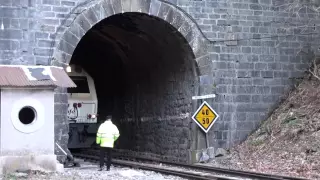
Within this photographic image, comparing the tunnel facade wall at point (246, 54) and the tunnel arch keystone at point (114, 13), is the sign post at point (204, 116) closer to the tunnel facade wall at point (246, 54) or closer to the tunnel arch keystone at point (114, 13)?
the tunnel facade wall at point (246, 54)

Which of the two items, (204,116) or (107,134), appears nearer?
(107,134)

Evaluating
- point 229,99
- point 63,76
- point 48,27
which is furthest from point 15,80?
point 229,99

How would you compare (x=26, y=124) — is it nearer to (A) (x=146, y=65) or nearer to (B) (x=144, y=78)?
(A) (x=146, y=65)

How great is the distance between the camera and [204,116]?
59.0 feet

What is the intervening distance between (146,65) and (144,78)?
0.70 meters

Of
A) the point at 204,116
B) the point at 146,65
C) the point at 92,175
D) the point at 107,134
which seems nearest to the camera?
the point at 92,175

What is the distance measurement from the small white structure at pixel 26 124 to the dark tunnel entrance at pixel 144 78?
4874 mm

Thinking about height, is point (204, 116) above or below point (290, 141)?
above

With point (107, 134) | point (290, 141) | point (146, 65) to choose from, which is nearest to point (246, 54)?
point (290, 141)

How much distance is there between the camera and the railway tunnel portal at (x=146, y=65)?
17.4 m

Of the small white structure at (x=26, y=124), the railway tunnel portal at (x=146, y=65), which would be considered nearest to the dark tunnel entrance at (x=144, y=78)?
the railway tunnel portal at (x=146, y=65)

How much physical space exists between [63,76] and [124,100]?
896 cm

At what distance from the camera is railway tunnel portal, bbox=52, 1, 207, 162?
683 inches

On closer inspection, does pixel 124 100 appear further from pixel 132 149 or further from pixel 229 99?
pixel 229 99
